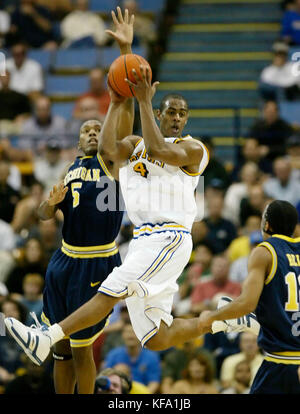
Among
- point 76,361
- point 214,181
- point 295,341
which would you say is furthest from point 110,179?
point 214,181

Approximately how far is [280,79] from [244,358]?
5.95 meters

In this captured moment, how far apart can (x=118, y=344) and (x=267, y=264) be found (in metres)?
4.63

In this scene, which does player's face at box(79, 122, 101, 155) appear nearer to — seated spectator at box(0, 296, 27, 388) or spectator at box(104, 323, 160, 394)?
spectator at box(104, 323, 160, 394)

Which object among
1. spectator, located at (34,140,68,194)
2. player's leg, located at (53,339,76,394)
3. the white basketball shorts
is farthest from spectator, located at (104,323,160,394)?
spectator, located at (34,140,68,194)

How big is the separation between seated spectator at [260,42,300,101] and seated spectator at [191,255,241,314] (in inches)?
161

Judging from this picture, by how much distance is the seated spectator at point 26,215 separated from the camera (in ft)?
41.8

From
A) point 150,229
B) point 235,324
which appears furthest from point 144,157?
point 235,324

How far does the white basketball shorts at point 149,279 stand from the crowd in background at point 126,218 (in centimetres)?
251

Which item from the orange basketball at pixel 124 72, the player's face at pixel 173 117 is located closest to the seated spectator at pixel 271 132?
the player's face at pixel 173 117

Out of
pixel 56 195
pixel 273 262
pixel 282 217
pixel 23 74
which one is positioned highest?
pixel 23 74

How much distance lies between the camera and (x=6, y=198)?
43.3ft

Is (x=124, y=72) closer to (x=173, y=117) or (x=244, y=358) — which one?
(x=173, y=117)

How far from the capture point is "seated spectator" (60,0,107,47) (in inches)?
653

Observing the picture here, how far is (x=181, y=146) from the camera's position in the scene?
696 cm
